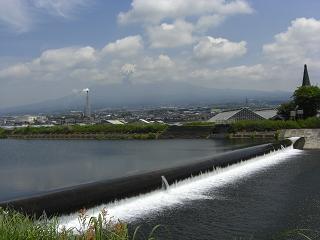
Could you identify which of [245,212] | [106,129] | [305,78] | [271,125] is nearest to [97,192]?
[245,212]

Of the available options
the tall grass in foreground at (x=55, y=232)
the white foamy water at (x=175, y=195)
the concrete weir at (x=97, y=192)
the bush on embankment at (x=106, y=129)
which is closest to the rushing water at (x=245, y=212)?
the white foamy water at (x=175, y=195)

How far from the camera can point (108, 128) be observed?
68.1 m

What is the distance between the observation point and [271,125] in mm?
54406

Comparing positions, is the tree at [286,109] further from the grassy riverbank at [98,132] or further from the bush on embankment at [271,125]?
the grassy riverbank at [98,132]

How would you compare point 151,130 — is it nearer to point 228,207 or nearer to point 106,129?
point 106,129

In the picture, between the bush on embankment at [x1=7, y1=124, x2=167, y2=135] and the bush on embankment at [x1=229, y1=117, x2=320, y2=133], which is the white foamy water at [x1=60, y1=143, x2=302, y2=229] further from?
the bush on embankment at [x1=7, y1=124, x2=167, y2=135]

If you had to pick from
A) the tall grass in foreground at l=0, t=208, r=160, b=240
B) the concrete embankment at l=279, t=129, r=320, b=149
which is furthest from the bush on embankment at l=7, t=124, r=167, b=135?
the tall grass in foreground at l=0, t=208, r=160, b=240

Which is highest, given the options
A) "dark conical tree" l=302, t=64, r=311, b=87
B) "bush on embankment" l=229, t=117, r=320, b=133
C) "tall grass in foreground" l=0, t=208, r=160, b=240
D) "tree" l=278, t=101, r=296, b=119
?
"dark conical tree" l=302, t=64, r=311, b=87

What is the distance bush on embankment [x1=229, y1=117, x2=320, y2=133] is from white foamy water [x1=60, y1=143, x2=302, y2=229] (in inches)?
1023

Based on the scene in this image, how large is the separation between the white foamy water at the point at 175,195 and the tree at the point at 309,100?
37.8 m

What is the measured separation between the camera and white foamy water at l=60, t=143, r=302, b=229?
42.2 feet

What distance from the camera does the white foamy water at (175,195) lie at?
12.9m

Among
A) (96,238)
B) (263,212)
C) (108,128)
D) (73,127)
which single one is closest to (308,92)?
(108,128)

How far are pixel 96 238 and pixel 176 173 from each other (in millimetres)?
13490
